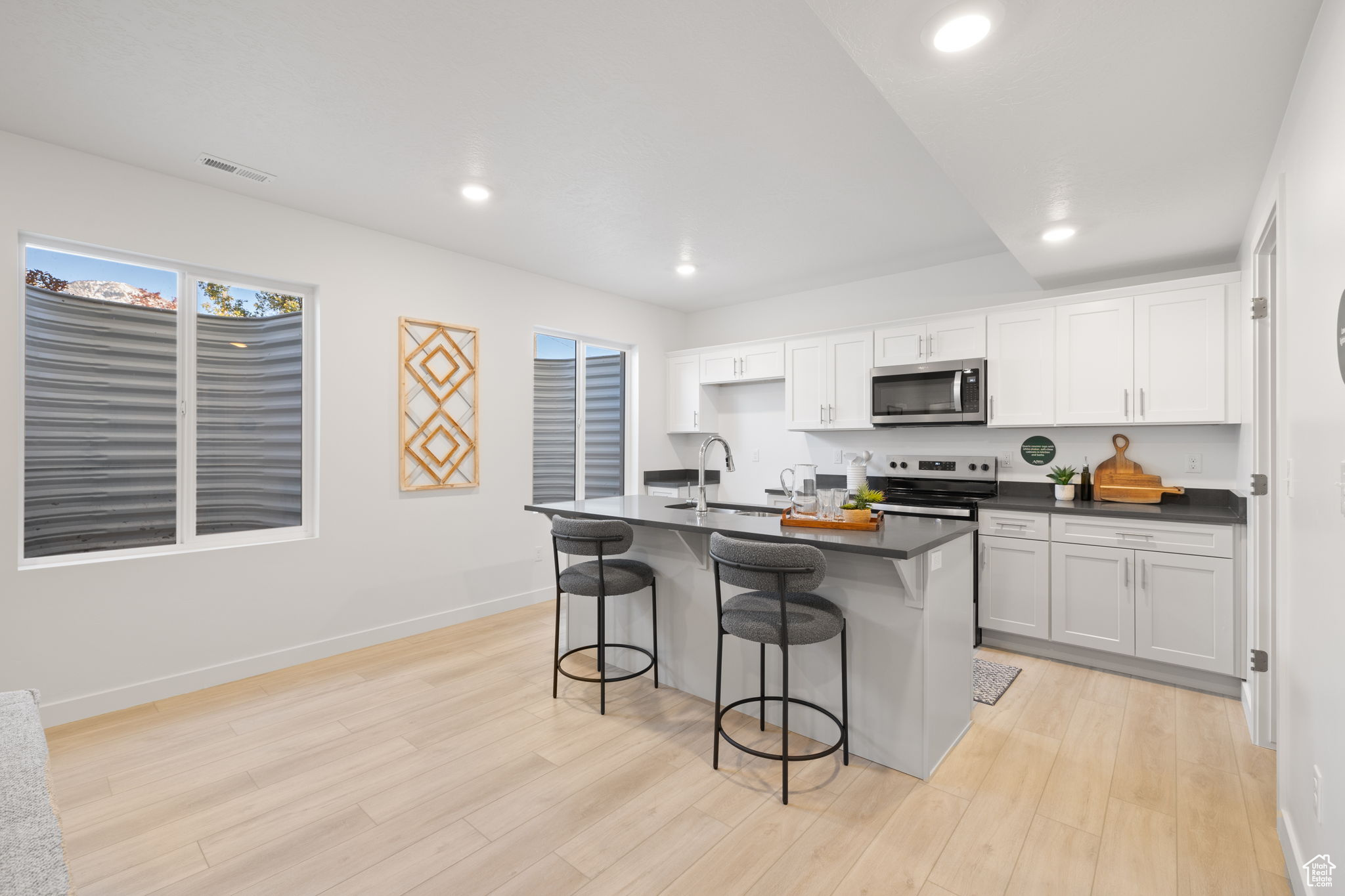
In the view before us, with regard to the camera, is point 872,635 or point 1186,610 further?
point 1186,610

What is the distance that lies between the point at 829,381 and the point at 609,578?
2710 mm

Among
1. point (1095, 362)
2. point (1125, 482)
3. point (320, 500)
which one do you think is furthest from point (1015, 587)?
point (320, 500)

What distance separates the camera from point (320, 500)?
11.8 ft

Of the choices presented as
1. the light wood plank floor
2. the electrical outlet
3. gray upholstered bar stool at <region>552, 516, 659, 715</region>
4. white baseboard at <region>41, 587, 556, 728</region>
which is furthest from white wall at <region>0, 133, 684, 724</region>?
the electrical outlet

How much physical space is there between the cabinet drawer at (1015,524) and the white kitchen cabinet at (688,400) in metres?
2.68

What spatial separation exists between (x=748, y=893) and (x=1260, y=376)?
2.94 m

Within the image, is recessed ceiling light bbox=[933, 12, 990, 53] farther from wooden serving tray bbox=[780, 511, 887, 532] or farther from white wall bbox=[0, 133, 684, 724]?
white wall bbox=[0, 133, 684, 724]

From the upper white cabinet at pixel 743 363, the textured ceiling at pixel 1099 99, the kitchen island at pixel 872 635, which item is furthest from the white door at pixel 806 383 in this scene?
the kitchen island at pixel 872 635

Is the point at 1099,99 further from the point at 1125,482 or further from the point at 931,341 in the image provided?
the point at 1125,482

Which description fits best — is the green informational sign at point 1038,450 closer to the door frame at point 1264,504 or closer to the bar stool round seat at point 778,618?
the door frame at point 1264,504

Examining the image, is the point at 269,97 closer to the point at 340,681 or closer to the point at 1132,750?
the point at 340,681

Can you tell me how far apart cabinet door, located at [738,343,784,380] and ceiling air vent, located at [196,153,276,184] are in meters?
3.58

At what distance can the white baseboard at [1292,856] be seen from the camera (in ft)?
5.30

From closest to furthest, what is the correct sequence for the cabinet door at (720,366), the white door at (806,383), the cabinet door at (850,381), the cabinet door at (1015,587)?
the cabinet door at (1015,587) → the cabinet door at (850,381) → the white door at (806,383) → the cabinet door at (720,366)
